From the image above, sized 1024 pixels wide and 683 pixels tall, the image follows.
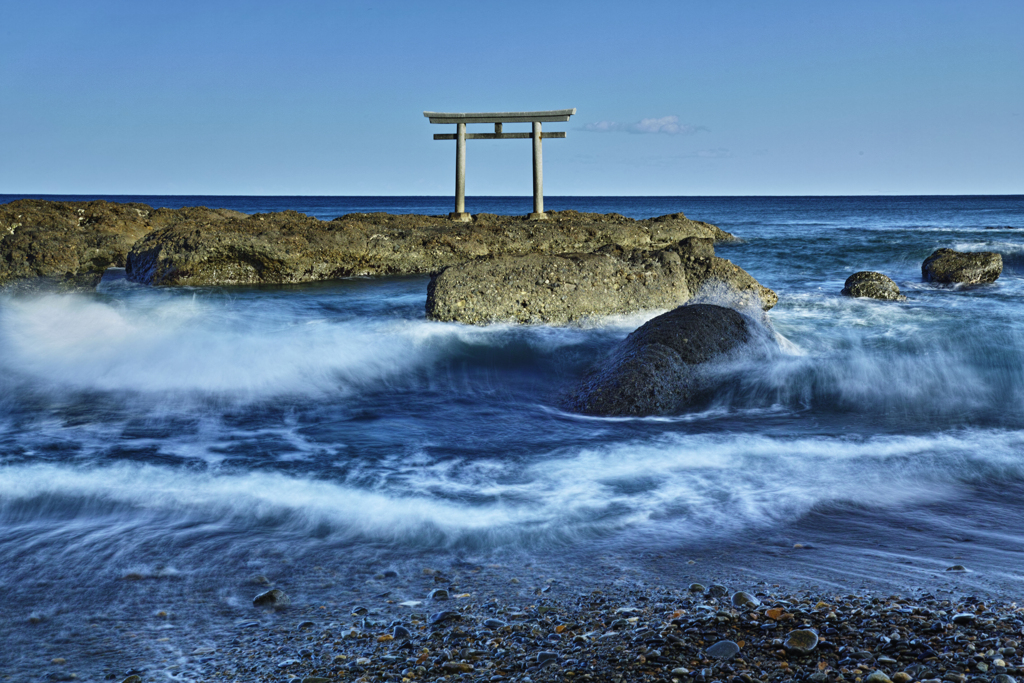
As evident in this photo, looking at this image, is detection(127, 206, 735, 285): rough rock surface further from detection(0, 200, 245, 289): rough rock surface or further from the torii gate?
the torii gate

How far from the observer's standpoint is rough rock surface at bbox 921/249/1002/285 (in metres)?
13.0

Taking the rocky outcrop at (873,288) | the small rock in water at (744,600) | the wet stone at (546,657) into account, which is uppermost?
the rocky outcrop at (873,288)

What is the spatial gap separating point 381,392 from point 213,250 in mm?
6059

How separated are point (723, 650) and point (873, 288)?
10.1 m

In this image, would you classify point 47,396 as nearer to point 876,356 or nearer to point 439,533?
point 439,533

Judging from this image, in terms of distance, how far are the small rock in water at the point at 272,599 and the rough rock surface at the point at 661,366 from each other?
2.92 meters

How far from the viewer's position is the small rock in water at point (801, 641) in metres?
2.21

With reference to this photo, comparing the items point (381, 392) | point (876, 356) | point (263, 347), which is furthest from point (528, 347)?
point (876, 356)

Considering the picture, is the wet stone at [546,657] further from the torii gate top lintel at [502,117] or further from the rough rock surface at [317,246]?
the torii gate top lintel at [502,117]

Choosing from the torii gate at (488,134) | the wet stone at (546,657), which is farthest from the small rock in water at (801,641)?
the torii gate at (488,134)

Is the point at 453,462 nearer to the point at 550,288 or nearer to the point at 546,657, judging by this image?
the point at 546,657

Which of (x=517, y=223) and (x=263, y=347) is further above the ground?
(x=517, y=223)

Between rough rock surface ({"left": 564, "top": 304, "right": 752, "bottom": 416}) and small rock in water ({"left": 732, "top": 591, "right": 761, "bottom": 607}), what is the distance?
8.40 feet

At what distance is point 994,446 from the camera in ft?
14.9
